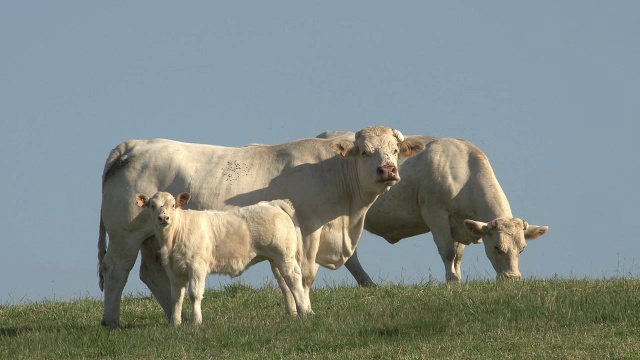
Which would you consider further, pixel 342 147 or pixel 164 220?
pixel 342 147

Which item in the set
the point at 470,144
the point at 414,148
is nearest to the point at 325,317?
the point at 414,148

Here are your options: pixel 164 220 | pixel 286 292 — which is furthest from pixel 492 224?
pixel 164 220

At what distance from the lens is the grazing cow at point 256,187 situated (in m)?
17.1

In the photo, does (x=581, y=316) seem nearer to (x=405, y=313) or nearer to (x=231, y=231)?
(x=405, y=313)

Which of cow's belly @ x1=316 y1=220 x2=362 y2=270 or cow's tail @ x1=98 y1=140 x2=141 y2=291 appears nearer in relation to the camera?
cow's belly @ x1=316 y1=220 x2=362 y2=270

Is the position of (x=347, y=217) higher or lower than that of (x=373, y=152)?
lower

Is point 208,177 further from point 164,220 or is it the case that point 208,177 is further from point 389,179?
point 389,179

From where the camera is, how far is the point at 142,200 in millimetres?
16094

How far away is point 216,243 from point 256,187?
1.73 metres

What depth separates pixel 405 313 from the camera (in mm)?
15500

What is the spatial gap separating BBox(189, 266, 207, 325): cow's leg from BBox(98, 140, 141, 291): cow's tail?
236 centimetres

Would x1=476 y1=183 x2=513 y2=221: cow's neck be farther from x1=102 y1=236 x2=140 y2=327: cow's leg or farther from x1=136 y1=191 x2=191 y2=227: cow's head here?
x1=136 y1=191 x2=191 y2=227: cow's head

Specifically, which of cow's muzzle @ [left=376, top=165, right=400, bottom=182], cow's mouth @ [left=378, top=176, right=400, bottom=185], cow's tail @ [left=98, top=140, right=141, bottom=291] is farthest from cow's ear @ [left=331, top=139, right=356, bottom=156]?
cow's tail @ [left=98, top=140, right=141, bottom=291]

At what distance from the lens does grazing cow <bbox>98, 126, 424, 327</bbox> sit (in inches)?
673
